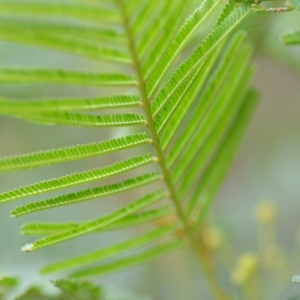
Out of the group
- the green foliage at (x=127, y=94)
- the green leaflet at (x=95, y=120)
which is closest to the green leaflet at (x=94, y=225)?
the green foliage at (x=127, y=94)

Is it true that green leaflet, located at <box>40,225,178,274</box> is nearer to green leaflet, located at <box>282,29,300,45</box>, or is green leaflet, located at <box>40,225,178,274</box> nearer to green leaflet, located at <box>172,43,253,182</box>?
green leaflet, located at <box>172,43,253,182</box>

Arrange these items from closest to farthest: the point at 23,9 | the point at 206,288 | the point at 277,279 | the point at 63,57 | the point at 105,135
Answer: the point at 23,9 < the point at 277,279 < the point at 206,288 < the point at 63,57 < the point at 105,135

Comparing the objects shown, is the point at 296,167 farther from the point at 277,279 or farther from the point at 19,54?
the point at 19,54

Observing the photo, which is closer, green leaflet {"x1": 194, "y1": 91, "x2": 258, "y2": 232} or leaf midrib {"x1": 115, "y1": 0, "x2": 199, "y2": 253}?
leaf midrib {"x1": 115, "y1": 0, "x2": 199, "y2": 253}

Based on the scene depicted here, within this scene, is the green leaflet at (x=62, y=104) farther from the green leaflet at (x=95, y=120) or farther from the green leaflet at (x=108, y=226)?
the green leaflet at (x=108, y=226)

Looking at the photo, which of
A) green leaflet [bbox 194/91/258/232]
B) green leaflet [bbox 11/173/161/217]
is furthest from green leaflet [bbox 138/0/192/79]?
green leaflet [bbox 194/91/258/232]

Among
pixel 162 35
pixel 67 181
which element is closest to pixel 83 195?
pixel 67 181

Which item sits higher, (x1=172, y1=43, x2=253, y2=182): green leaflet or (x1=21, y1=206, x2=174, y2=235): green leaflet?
(x1=172, y1=43, x2=253, y2=182): green leaflet

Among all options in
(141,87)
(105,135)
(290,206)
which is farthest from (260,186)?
(141,87)
